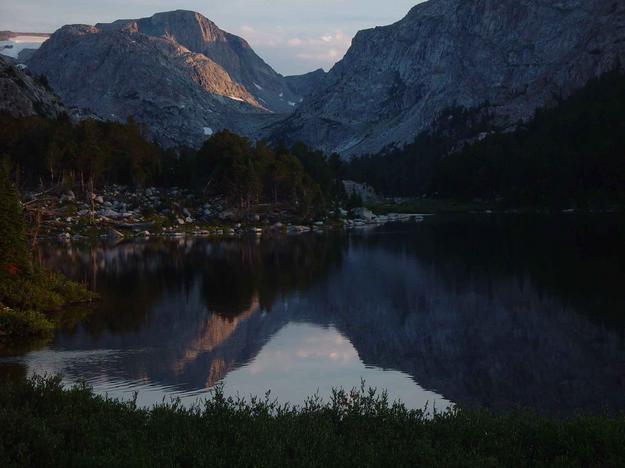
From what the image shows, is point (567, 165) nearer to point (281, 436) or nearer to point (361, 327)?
point (361, 327)

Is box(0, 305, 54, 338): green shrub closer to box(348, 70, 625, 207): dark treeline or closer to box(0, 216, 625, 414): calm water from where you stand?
box(0, 216, 625, 414): calm water

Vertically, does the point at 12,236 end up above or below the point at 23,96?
below

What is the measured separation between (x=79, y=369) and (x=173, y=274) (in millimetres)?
34935

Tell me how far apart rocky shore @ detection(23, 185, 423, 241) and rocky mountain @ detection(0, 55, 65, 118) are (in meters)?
38.1

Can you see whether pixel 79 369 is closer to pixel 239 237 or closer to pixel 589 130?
pixel 239 237

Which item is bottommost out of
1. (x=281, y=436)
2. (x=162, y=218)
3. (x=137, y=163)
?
(x=162, y=218)

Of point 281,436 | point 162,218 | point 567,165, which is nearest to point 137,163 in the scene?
point 162,218

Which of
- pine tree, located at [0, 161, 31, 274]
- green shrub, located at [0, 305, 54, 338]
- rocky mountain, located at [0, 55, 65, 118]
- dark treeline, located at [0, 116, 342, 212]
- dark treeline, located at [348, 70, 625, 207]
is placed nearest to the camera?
green shrub, located at [0, 305, 54, 338]

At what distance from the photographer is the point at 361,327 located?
146 ft

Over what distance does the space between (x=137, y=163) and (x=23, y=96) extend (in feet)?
151

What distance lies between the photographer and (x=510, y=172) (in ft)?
595

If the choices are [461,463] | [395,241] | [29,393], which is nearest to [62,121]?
[395,241]

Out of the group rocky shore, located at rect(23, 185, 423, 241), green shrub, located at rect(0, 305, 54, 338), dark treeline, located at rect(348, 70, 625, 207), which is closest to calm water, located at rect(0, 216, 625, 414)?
green shrub, located at rect(0, 305, 54, 338)

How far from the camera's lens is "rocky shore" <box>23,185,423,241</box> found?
365 ft
